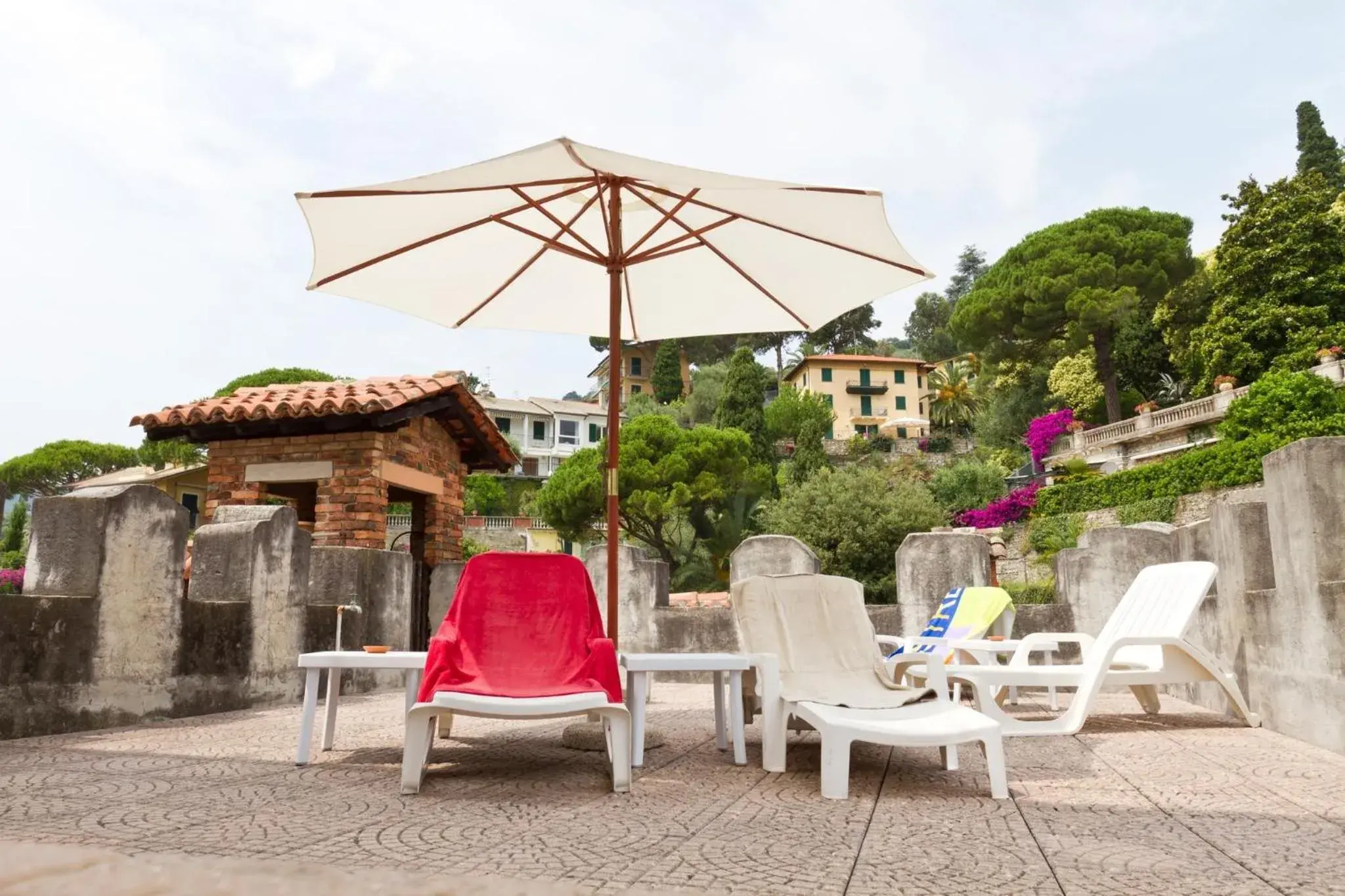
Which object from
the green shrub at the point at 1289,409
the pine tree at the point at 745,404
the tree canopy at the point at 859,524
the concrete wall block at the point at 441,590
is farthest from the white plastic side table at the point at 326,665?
the pine tree at the point at 745,404

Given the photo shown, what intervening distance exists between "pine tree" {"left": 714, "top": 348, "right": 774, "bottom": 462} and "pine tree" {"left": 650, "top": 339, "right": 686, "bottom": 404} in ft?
54.5

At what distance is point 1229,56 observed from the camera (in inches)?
391

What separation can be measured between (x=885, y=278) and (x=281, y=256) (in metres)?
7.77

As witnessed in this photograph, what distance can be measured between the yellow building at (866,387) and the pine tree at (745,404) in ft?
60.9

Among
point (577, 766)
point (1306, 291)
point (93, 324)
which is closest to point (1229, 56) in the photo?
point (577, 766)

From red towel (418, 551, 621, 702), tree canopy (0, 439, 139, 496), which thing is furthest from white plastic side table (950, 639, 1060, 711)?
tree canopy (0, 439, 139, 496)

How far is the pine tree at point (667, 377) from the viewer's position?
53719 mm

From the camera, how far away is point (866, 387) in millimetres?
55500

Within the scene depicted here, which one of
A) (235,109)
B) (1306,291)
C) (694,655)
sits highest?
(1306,291)

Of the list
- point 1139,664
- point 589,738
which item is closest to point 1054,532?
point 1139,664

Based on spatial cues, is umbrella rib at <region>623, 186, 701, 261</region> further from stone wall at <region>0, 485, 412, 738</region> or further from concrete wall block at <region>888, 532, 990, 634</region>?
concrete wall block at <region>888, 532, 990, 634</region>

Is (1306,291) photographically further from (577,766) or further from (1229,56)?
(577,766)

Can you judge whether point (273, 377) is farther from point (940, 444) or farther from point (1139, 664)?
point (1139, 664)

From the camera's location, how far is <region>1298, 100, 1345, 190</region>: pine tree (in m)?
39.9
